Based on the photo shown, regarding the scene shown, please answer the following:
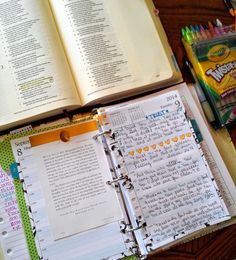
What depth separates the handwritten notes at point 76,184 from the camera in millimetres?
648

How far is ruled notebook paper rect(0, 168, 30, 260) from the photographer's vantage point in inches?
25.1

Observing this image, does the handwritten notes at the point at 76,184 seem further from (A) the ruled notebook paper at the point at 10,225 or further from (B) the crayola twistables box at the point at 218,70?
(B) the crayola twistables box at the point at 218,70

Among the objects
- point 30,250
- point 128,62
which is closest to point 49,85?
point 128,62

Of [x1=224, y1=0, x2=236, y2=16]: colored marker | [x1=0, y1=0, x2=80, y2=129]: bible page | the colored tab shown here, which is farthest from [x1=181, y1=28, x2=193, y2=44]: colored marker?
the colored tab

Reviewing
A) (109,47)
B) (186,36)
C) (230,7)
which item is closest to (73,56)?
(109,47)

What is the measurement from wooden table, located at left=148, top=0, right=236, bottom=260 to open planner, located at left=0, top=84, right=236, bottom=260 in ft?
0.08

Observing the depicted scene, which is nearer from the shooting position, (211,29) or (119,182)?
(119,182)

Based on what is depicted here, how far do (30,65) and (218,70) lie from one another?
0.39 meters

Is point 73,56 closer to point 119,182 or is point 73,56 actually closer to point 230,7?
point 119,182

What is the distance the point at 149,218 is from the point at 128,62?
1.04 ft

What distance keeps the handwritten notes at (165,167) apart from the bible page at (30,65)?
114 millimetres

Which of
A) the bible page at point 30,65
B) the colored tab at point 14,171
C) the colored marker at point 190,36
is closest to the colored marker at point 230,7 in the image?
the colored marker at point 190,36

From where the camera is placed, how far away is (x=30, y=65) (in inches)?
27.2

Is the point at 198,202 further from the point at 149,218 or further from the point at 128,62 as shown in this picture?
the point at 128,62
